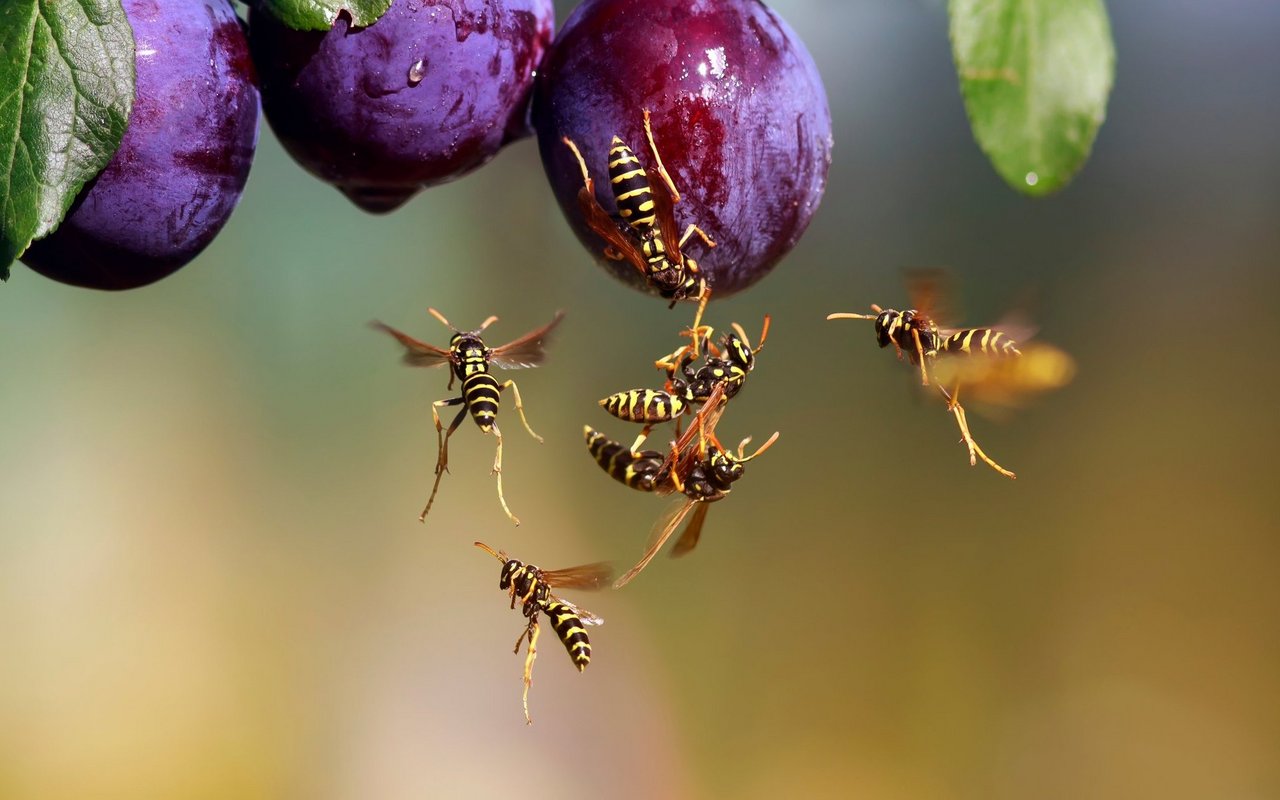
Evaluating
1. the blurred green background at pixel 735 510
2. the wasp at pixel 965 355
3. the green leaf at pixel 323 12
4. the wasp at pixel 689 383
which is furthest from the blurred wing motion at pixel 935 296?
the blurred green background at pixel 735 510

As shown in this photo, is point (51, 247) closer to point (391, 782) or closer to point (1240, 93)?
point (391, 782)

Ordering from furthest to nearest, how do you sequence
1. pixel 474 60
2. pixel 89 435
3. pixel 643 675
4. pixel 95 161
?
pixel 643 675, pixel 89 435, pixel 474 60, pixel 95 161

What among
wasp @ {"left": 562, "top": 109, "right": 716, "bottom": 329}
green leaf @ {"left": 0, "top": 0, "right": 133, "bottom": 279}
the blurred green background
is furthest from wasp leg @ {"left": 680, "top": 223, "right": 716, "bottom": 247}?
the blurred green background

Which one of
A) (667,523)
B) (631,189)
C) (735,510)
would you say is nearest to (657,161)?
(631,189)

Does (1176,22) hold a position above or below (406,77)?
above

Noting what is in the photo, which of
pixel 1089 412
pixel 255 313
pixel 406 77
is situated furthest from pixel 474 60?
pixel 1089 412

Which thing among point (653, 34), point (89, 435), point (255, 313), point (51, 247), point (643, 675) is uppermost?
point (653, 34)

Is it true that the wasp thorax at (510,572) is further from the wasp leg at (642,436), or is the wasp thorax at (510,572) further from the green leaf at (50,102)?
the green leaf at (50,102)
